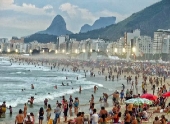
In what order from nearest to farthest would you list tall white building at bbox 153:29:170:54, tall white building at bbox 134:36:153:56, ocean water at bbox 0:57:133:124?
ocean water at bbox 0:57:133:124
tall white building at bbox 153:29:170:54
tall white building at bbox 134:36:153:56

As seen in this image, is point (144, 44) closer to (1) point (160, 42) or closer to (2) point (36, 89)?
(1) point (160, 42)

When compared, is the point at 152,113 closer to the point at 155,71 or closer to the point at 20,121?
the point at 20,121

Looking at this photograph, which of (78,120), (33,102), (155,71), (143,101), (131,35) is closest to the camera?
(78,120)

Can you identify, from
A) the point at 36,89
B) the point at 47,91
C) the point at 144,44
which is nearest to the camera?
the point at 47,91

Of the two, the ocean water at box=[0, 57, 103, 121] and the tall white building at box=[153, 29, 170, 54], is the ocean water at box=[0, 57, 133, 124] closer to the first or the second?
the ocean water at box=[0, 57, 103, 121]

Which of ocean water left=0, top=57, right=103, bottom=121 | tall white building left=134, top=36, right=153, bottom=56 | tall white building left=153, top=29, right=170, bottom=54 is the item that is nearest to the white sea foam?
ocean water left=0, top=57, right=103, bottom=121

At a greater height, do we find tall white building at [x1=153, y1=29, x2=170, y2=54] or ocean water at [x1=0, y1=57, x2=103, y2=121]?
tall white building at [x1=153, y1=29, x2=170, y2=54]

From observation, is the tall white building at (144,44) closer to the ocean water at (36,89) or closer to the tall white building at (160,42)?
the tall white building at (160,42)

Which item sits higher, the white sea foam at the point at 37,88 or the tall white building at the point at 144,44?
the tall white building at the point at 144,44

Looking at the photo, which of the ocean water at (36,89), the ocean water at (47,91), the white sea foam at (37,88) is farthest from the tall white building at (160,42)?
the ocean water at (47,91)

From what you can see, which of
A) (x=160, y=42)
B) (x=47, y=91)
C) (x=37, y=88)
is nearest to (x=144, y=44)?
(x=160, y=42)

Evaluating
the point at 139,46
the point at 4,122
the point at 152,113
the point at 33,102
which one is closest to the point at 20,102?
the point at 33,102
